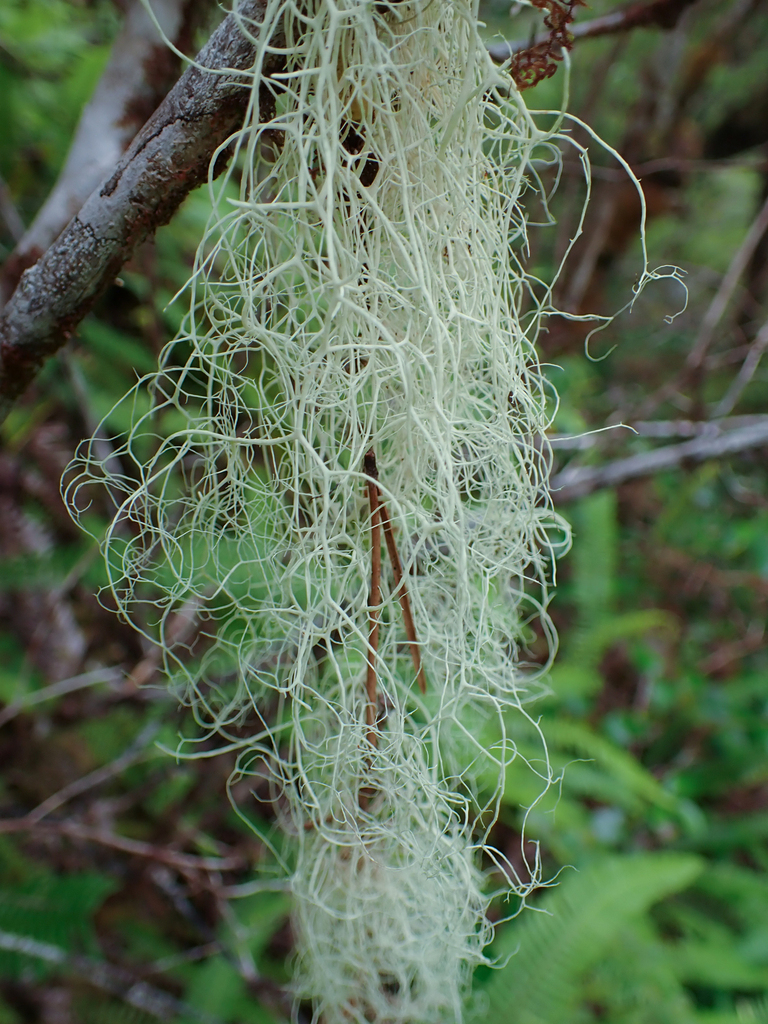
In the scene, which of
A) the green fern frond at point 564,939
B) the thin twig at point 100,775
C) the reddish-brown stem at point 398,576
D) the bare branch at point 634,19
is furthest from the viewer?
the thin twig at point 100,775

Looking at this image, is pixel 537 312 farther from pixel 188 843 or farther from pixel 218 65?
pixel 188 843

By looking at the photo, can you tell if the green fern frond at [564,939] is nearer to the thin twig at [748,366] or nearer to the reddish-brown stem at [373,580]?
the reddish-brown stem at [373,580]

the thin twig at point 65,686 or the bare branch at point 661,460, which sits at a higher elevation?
the thin twig at point 65,686

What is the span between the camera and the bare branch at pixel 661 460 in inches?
55.4

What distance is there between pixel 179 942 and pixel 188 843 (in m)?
0.24

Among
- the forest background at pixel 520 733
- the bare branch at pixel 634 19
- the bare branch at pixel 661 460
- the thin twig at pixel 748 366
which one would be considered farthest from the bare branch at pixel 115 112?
the thin twig at pixel 748 366

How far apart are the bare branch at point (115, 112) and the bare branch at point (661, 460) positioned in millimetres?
1033

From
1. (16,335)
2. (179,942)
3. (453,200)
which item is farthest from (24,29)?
(179,942)

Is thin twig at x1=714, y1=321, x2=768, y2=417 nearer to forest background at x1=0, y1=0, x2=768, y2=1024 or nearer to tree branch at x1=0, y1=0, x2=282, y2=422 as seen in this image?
forest background at x1=0, y1=0, x2=768, y2=1024

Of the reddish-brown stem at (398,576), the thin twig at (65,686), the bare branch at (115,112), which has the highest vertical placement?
the bare branch at (115,112)

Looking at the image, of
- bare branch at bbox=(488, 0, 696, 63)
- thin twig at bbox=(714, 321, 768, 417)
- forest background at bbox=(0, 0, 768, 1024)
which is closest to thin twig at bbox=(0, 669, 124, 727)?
forest background at bbox=(0, 0, 768, 1024)

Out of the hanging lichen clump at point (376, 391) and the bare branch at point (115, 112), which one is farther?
the bare branch at point (115, 112)

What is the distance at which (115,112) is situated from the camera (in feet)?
2.16

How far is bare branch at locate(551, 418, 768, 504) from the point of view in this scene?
1.41m
